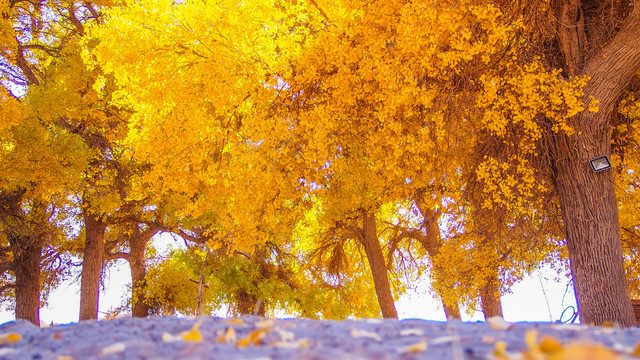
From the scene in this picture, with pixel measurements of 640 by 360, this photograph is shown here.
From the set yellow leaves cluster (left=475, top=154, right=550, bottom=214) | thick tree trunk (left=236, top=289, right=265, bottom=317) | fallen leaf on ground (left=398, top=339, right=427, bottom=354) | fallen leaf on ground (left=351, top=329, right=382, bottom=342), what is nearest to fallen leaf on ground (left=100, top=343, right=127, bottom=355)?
fallen leaf on ground (left=351, top=329, right=382, bottom=342)

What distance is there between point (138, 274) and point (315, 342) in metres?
14.2

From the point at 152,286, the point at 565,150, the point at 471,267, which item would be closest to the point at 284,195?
the point at 471,267

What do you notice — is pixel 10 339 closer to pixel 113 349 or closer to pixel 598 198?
pixel 113 349

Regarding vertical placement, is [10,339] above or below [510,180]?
below

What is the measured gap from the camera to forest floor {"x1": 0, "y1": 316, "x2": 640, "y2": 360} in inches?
77.9

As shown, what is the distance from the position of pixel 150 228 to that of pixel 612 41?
40.5 feet

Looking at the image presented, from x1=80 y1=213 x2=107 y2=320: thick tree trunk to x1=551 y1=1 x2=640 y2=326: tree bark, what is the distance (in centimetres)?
1102

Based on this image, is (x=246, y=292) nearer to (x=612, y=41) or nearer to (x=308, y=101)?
(x=308, y=101)

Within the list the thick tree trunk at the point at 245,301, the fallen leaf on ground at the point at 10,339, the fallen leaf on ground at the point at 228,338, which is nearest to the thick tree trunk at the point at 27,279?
the thick tree trunk at the point at 245,301

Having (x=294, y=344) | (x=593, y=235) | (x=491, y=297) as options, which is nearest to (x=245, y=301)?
(x=491, y=297)

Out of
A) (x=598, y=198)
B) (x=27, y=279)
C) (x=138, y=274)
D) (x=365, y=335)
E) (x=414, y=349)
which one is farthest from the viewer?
(x=138, y=274)

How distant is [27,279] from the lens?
1327 cm

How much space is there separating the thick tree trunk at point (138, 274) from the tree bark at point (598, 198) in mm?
11727

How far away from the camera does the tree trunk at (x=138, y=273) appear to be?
48.4 ft
